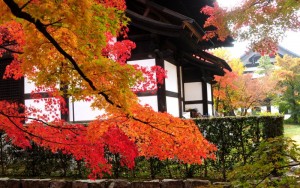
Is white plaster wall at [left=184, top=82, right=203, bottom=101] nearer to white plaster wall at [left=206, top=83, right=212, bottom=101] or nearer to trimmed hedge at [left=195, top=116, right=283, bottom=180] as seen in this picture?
white plaster wall at [left=206, top=83, right=212, bottom=101]

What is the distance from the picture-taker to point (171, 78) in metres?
10.3

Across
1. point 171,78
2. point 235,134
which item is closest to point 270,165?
point 235,134

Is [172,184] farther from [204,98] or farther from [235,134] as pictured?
[204,98]

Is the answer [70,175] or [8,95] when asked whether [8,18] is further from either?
[8,95]

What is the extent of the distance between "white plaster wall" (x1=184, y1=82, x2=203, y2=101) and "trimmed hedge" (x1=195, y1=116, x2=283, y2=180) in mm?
7689

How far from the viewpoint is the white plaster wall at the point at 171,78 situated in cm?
982

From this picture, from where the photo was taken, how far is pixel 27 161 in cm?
823

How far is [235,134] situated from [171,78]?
12.8 feet

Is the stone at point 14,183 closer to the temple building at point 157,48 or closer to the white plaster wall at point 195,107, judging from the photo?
the temple building at point 157,48

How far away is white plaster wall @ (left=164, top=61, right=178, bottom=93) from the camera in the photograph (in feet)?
32.2

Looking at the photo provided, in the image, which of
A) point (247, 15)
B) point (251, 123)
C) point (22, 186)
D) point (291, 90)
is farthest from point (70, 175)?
point (291, 90)

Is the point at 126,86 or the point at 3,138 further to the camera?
the point at 3,138

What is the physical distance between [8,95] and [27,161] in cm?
319

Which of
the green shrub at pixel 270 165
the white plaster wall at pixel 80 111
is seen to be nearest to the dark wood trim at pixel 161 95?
the white plaster wall at pixel 80 111
